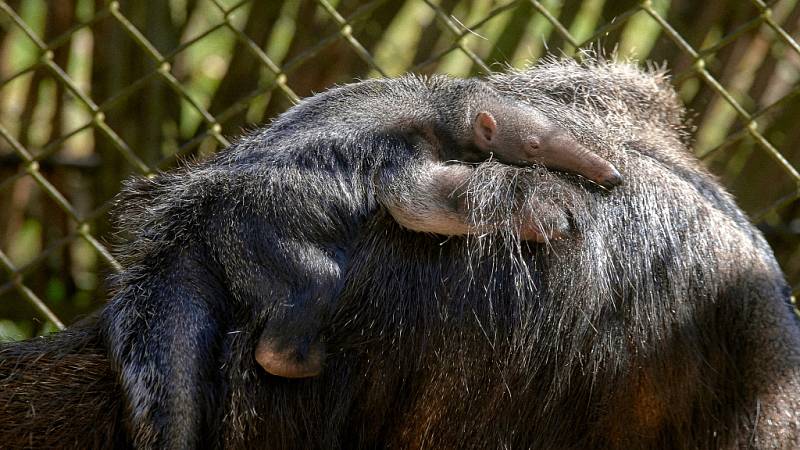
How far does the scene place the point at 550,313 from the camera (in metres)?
2.00

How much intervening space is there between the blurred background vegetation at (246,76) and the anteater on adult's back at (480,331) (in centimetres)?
163

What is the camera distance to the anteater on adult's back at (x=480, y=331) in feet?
6.33

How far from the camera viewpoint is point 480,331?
1.98 m

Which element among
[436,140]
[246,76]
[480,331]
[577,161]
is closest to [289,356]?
[480,331]

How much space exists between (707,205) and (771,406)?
0.42m

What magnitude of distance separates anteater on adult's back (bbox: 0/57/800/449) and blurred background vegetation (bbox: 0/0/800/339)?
163 cm

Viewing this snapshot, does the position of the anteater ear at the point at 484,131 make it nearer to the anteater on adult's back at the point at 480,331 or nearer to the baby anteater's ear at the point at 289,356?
the anteater on adult's back at the point at 480,331

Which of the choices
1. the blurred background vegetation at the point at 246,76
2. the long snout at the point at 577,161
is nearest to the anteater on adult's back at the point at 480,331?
the long snout at the point at 577,161

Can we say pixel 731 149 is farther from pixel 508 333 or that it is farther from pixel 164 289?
pixel 164 289

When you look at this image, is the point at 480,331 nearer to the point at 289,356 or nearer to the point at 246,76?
the point at 289,356

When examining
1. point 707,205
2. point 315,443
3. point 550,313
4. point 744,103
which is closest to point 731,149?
point 744,103

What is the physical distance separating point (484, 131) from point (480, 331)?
39 centimetres

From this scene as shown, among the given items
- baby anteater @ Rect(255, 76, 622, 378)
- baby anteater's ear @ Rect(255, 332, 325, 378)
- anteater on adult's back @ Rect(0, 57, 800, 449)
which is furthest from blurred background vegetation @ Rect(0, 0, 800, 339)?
baby anteater's ear @ Rect(255, 332, 325, 378)

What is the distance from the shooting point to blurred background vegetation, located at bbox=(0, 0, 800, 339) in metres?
3.99
